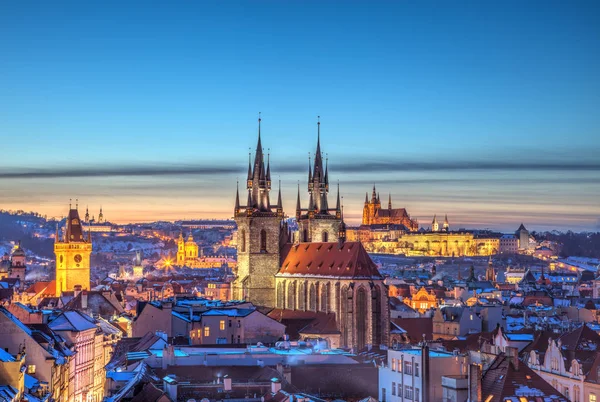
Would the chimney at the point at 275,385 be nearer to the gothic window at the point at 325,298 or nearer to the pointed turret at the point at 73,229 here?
the gothic window at the point at 325,298

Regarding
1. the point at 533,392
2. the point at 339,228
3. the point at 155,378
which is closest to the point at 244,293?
the point at 339,228

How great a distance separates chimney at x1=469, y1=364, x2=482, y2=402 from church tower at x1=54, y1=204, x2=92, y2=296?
11751 cm

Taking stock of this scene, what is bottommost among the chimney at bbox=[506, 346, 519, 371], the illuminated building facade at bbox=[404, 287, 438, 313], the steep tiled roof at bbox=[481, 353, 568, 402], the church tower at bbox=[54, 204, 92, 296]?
the illuminated building facade at bbox=[404, 287, 438, 313]

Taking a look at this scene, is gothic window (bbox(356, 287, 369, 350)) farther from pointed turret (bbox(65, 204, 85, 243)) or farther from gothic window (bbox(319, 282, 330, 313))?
pointed turret (bbox(65, 204, 85, 243))

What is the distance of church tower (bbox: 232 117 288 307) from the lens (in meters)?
118

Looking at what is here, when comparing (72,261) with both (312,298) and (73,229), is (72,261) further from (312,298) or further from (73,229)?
(312,298)

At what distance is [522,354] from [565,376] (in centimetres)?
836

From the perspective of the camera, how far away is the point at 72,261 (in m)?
160

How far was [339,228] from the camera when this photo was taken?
390 ft

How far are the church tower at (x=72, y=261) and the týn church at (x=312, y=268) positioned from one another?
132ft

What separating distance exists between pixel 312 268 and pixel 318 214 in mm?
15935

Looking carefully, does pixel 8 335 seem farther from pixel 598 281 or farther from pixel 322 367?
pixel 598 281

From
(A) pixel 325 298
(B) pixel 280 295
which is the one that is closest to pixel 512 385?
(A) pixel 325 298

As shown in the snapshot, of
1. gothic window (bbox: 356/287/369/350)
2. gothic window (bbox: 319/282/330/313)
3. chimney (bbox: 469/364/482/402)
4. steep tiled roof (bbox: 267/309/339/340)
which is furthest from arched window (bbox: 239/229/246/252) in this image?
chimney (bbox: 469/364/482/402)
